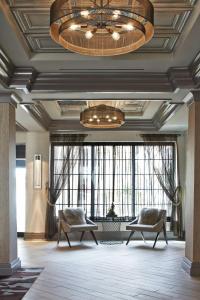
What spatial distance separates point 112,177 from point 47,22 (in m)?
6.77

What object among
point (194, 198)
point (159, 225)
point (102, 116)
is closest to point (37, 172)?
point (159, 225)

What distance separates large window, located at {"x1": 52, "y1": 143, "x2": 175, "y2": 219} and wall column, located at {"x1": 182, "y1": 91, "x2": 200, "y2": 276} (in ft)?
13.7

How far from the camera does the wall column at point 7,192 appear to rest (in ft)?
20.4

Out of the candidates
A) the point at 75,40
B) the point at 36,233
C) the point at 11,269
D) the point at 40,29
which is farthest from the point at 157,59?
the point at 36,233

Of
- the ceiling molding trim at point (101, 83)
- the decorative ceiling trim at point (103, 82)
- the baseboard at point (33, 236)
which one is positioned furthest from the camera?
the baseboard at point (33, 236)

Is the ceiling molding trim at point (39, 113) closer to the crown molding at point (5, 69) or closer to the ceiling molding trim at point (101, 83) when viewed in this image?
the ceiling molding trim at point (101, 83)

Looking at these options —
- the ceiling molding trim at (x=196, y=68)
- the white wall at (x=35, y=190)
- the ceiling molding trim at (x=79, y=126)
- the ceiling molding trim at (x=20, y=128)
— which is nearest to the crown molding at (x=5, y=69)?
the ceiling molding trim at (x=196, y=68)

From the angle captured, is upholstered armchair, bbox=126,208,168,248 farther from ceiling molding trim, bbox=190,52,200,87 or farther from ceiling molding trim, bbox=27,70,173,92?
ceiling molding trim, bbox=190,52,200,87

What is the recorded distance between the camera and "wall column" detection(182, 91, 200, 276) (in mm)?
6309

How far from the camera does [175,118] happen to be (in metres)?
8.89

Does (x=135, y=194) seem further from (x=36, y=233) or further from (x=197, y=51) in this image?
(x=197, y=51)

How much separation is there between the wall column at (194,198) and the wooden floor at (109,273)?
24 cm

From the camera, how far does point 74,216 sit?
32.1ft

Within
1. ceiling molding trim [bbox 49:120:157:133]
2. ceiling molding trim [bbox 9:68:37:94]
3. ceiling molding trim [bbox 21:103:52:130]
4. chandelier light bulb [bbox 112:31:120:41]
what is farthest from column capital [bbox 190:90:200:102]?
ceiling molding trim [bbox 49:120:157:133]
